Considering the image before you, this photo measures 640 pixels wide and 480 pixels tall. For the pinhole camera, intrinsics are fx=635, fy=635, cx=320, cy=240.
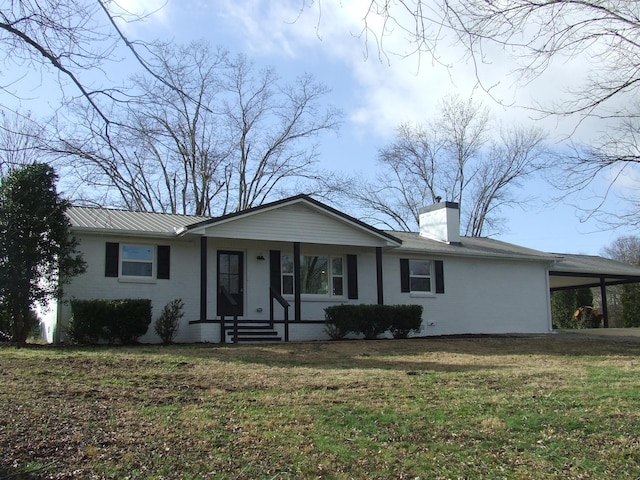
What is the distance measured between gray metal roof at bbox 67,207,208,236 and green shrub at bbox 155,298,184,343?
6.44ft

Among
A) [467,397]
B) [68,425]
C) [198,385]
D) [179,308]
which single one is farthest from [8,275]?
[467,397]

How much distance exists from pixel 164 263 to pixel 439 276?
8.70 meters

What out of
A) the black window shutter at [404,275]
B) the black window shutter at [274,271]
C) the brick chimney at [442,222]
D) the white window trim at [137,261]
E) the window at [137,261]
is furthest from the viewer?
the brick chimney at [442,222]

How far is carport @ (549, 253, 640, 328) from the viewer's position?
23.7m

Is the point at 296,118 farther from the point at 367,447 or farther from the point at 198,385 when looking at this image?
the point at 367,447

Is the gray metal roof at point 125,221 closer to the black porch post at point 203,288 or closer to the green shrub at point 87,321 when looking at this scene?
the black porch post at point 203,288

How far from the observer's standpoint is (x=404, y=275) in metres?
19.5

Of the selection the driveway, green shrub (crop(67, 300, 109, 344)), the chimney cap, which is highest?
the chimney cap

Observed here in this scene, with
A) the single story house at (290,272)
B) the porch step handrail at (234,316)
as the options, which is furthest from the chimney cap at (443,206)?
the porch step handrail at (234,316)

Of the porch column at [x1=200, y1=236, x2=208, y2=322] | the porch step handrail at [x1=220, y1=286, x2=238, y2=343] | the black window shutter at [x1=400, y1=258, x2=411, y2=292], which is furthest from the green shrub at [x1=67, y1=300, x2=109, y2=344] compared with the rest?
the black window shutter at [x1=400, y1=258, x2=411, y2=292]

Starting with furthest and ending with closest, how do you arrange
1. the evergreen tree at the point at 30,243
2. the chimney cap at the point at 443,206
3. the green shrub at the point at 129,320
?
the chimney cap at the point at 443,206 < the green shrub at the point at 129,320 < the evergreen tree at the point at 30,243

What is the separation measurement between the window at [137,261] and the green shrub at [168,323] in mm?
1361

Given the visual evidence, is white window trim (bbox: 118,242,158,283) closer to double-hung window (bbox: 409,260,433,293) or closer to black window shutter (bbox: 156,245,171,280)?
black window shutter (bbox: 156,245,171,280)

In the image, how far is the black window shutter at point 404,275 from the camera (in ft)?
63.8
